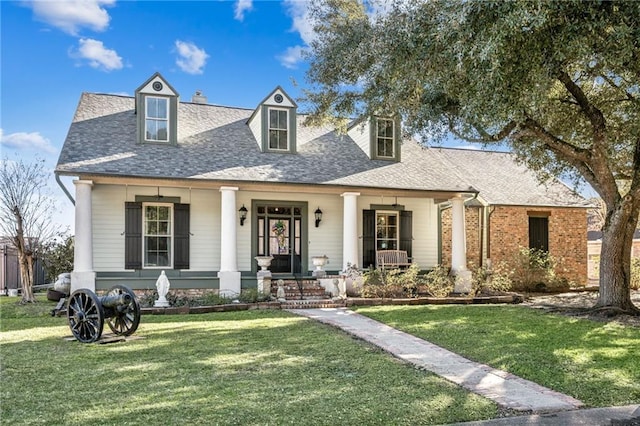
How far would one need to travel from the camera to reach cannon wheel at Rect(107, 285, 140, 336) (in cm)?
848

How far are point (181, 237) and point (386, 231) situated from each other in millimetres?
6454

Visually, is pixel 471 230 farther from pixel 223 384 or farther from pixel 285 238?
pixel 223 384

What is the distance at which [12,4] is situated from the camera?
10141 mm

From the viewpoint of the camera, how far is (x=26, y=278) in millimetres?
14547

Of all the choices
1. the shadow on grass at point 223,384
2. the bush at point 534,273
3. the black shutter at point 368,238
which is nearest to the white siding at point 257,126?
the black shutter at point 368,238

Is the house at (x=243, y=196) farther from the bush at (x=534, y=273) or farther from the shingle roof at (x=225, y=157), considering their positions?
the bush at (x=534, y=273)

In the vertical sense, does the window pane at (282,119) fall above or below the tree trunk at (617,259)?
above

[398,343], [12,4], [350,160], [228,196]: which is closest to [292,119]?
[350,160]

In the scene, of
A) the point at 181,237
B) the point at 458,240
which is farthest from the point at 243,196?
the point at 458,240

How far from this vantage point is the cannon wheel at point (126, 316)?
Answer: 27.8 ft

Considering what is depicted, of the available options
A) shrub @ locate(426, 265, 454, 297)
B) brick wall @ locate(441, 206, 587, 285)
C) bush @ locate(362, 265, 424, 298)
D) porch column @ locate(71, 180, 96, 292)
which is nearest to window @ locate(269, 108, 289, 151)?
bush @ locate(362, 265, 424, 298)

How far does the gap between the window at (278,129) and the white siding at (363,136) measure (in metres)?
2.25

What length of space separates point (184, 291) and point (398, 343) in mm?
7810

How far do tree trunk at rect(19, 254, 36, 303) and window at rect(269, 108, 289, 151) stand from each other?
7.66 m
